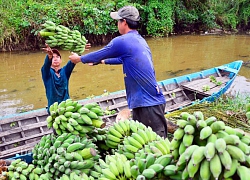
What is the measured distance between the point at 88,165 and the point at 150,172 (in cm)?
51

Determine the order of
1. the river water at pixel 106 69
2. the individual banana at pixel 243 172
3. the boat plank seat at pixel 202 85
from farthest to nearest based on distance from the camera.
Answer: the river water at pixel 106 69, the boat plank seat at pixel 202 85, the individual banana at pixel 243 172

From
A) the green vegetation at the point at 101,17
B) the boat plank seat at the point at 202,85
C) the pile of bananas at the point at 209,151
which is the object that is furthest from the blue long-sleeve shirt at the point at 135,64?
the green vegetation at the point at 101,17

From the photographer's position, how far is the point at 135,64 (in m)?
3.12

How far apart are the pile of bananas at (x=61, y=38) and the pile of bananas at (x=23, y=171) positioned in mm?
1554

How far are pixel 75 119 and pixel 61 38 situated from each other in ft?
4.98

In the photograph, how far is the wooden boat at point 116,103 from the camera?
15.1 feet

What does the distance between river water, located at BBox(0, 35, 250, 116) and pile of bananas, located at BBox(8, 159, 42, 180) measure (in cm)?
598

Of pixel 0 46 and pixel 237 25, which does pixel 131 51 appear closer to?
pixel 0 46

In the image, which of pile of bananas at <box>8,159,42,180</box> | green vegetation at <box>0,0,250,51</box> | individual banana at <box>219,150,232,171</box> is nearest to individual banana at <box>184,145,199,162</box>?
individual banana at <box>219,150,232,171</box>

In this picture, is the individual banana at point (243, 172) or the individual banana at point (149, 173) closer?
the individual banana at point (243, 172)

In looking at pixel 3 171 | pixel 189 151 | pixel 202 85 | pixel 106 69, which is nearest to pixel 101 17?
pixel 106 69

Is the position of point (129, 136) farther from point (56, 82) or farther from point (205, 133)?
point (56, 82)

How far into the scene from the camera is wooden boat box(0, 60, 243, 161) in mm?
4590

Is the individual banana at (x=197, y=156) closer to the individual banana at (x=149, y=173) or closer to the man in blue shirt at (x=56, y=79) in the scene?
the individual banana at (x=149, y=173)
